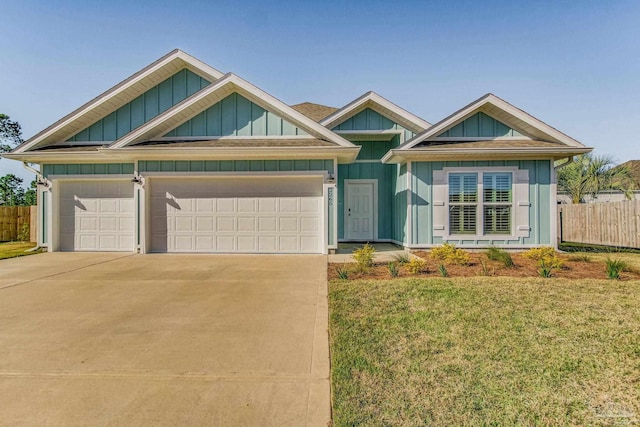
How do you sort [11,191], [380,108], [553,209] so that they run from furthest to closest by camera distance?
[11,191], [380,108], [553,209]

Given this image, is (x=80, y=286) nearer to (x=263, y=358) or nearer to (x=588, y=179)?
(x=263, y=358)

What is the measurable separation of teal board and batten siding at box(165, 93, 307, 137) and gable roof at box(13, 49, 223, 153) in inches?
69.5

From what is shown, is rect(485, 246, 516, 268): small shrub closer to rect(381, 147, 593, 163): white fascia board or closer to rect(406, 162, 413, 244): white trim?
rect(406, 162, 413, 244): white trim

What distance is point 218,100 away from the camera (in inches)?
399

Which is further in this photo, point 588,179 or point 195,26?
point 588,179

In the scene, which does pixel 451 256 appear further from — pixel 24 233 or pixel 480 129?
pixel 24 233

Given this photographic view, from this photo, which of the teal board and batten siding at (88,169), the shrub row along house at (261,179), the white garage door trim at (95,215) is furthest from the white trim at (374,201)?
the teal board and batten siding at (88,169)

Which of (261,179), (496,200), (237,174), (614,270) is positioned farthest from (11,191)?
(614,270)

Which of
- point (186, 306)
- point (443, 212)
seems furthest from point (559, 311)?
point (443, 212)

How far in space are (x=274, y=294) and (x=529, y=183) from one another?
8685 millimetres

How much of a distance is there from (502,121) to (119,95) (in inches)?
485

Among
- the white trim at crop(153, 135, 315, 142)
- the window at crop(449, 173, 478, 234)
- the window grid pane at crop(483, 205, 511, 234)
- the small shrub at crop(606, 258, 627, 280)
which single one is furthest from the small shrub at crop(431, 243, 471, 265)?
the white trim at crop(153, 135, 315, 142)

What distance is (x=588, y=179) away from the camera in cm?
1908

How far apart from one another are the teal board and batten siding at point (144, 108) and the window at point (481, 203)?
365 inches
